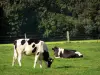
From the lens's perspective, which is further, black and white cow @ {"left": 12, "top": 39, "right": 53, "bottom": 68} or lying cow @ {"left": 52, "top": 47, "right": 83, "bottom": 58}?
lying cow @ {"left": 52, "top": 47, "right": 83, "bottom": 58}

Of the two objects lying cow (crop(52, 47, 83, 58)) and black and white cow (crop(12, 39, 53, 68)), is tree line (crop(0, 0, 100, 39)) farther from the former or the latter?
black and white cow (crop(12, 39, 53, 68))

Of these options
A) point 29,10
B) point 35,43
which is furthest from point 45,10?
point 35,43

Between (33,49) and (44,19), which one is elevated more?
(33,49)

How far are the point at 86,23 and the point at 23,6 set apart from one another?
597 inches

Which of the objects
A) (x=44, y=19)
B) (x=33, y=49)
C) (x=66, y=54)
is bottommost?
(x=44, y=19)

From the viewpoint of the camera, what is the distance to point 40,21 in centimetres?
7025

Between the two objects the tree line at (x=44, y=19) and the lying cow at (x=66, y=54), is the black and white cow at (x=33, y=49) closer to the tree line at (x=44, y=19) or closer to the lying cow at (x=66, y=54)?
the lying cow at (x=66, y=54)

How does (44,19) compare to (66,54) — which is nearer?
(66,54)

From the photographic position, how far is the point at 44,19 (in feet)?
232

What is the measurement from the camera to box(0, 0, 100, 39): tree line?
60750 millimetres

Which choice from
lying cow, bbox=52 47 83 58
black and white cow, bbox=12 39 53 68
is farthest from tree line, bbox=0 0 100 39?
black and white cow, bbox=12 39 53 68

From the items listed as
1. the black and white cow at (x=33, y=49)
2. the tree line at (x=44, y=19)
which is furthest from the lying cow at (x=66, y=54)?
the tree line at (x=44, y=19)

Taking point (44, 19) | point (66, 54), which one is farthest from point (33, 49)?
point (44, 19)

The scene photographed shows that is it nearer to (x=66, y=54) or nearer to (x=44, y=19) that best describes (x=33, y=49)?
(x=66, y=54)
